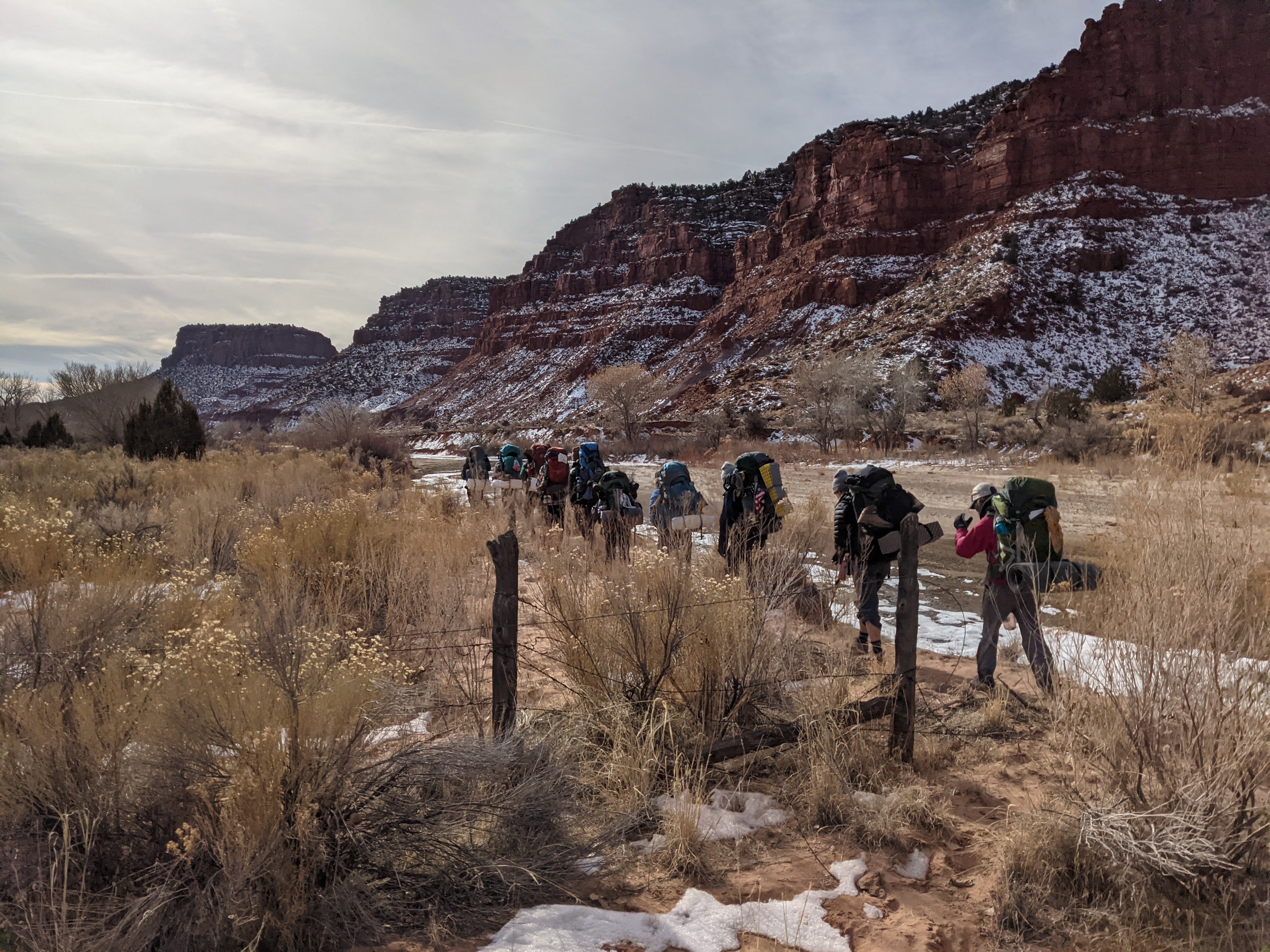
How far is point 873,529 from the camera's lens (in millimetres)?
5727

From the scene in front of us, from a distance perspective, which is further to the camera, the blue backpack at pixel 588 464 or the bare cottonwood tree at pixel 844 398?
the bare cottonwood tree at pixel 844 398

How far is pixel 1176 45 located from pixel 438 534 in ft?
313

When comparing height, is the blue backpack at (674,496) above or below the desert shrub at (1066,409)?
below

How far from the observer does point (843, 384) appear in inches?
1220

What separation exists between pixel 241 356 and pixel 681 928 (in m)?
205

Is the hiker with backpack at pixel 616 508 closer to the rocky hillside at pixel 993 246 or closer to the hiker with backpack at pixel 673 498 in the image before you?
the hiker with backpack at pixel 673 498

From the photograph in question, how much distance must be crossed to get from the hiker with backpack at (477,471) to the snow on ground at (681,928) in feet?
32.3

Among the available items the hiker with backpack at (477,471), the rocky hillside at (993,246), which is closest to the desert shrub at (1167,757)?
the hiker with backpack at (477,471)

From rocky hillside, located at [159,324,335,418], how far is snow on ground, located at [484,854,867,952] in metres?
173

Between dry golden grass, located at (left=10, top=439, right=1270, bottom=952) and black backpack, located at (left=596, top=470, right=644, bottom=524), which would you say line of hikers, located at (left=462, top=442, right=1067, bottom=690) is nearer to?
black backpack, located at (left=596, top=470, right=644, bottom=524)

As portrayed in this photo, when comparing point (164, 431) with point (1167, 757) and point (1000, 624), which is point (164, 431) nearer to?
point (1000, 624)

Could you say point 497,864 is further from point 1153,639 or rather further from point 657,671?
point 1153,639

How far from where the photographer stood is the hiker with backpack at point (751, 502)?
632 centimetres

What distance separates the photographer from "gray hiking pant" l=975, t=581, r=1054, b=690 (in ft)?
15.5
